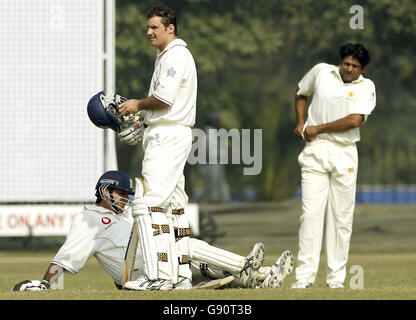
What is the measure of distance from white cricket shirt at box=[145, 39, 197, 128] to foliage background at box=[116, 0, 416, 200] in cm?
1139

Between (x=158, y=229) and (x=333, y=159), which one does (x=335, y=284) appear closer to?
(x=333, y=159)

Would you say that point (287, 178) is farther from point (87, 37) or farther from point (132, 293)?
point (132, 293)

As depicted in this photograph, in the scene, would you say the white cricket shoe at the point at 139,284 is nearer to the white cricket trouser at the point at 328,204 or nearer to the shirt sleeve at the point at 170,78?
the shirt sleeve at the point at 170,78

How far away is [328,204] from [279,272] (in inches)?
37.8

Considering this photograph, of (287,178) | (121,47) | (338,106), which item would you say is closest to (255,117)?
(287,178)

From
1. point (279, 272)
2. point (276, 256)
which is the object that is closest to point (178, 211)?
point (279, 272)

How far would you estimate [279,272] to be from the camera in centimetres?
972

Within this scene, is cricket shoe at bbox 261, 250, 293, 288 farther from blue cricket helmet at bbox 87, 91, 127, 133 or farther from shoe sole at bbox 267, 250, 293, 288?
blue cricket helmet at bbox 87, 91, 127, 133

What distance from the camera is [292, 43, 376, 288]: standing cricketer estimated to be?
10219 millimetres

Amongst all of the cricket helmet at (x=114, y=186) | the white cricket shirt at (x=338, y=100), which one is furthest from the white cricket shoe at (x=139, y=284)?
the white cricket shirt at (x=338, y=100)

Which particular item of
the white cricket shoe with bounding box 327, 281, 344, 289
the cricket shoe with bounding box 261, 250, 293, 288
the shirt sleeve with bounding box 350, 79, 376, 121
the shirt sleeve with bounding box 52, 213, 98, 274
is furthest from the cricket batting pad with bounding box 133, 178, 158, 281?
the shirt sleeve with bounding box 350, 79, 376, 121

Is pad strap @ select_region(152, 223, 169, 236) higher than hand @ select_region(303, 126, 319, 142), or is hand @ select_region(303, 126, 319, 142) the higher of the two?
hand @ select_region(303, 126, 319, 142)

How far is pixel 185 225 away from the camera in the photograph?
9359 mm
